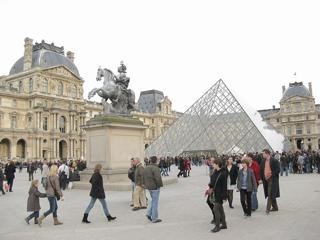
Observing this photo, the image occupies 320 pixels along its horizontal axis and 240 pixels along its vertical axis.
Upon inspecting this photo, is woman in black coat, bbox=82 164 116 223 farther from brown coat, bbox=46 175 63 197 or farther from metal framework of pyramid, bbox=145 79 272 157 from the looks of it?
metal framework of pyramid, bbox=145 79 272 157

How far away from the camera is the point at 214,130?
116ft

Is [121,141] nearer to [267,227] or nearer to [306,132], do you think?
[267,227]

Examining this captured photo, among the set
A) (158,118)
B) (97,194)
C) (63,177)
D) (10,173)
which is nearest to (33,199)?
(97,194)

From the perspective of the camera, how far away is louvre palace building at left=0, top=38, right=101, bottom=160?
53750mm

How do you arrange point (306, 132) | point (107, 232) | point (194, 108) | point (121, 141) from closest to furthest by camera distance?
1. point (107, 232)
2. point (121, 141)
3. point (194, 108)
4. point (306, 132)

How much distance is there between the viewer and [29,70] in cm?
5656

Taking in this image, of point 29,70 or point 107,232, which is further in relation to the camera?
point 29,70

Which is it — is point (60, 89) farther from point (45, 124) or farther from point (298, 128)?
point (298, 128)

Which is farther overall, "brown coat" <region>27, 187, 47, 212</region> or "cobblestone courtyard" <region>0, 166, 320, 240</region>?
"brown coat" <region>27, 187, 47, 212</region>

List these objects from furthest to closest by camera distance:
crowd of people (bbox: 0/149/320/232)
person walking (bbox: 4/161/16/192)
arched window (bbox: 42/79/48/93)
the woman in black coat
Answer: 1. arched window (bbox: 42/79/48/93)
2. person walking (bbox: 4/161/16/192)
3. the woman in black coat
4. crowd of people (bbox: 0/149/320/232)

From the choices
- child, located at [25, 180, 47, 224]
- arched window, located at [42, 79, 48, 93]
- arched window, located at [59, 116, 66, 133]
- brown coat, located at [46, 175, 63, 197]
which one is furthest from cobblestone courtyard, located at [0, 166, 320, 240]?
arched window, located at [59, 116, 66, 133]

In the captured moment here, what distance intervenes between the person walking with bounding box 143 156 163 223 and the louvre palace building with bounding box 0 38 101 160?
47332 mm

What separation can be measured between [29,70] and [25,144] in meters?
10.8

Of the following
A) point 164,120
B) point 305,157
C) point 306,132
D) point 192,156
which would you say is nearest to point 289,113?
point 306,132
